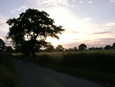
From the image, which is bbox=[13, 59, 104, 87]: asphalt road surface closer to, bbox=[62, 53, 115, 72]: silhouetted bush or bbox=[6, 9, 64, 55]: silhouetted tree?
bbox=[62, 53, 115, 72]: silhouetted bush

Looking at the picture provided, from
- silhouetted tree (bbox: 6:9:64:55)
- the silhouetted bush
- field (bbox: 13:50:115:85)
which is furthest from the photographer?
silhouetted tree (bbox: 6:9:64:55)

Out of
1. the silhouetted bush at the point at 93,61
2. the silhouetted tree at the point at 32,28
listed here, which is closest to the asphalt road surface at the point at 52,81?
the silhouetted bush at the point at 93,61

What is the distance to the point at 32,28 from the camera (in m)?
31.4

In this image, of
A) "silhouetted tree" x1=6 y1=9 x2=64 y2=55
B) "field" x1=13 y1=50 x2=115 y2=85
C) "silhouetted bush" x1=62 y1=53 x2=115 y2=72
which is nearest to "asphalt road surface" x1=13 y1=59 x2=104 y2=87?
"field" x1=13 y1=50 x2=115 y2=85

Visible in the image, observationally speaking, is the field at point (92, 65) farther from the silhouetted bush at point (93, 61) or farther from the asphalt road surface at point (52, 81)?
the asphalt road surface at point (52, 81)

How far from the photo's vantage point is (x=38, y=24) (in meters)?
30.0

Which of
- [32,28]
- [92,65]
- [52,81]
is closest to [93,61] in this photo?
[92,65]

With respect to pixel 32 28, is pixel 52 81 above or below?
below

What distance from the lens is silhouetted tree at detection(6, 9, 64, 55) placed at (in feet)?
98.0

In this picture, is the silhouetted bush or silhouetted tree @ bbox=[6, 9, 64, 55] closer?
the silhouetted bush

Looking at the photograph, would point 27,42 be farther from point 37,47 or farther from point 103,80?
point 103,80

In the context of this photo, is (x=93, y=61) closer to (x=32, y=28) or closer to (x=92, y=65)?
(x=92, y=65)

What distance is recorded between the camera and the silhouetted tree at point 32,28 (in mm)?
29875

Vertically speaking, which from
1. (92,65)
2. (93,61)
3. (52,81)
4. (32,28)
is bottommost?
(52,81)
